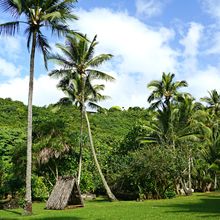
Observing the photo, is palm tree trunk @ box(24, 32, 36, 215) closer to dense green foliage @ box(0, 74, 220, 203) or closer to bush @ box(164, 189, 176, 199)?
dense green foliage @ box(0, 74, 220, 203)

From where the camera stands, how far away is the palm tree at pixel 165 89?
3512cm

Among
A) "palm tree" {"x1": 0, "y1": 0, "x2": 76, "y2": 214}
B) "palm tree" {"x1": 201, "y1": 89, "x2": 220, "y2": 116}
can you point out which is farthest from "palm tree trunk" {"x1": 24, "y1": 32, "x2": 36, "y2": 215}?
"palm tree" {"x1": 201, "y1": 89, "x2": 220, "y2": 116}

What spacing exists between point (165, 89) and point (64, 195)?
Answer: 1663 cm

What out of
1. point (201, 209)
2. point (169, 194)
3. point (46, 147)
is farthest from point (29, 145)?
point (169, 194)

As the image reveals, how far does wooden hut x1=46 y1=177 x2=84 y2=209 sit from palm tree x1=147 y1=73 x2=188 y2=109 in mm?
14668

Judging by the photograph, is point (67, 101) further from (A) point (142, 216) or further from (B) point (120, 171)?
(A) point (142, 216)

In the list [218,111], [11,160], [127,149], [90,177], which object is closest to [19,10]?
[11,160]

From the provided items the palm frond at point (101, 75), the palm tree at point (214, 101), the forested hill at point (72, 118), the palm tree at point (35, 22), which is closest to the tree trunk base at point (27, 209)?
the palm tree at point (35, 22)

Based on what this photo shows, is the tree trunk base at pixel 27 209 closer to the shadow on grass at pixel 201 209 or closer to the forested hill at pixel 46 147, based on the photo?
the shadow on grass at pixel 201 209

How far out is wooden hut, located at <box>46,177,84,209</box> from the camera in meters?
21.5

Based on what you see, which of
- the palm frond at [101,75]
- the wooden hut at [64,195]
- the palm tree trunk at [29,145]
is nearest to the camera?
the palm tree trunk at [29,145]

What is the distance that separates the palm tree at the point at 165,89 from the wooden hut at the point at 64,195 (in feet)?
48.1

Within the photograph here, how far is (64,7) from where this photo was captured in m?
19.9

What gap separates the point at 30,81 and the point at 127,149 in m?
18.3
